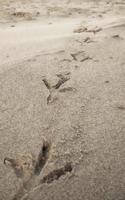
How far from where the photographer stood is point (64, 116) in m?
1.61

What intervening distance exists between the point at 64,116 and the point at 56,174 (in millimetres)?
387

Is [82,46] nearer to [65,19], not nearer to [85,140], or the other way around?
[85,140]

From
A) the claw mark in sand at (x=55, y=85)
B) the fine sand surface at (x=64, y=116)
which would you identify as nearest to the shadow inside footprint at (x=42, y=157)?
the fine sand surface at (x=64, y=116)

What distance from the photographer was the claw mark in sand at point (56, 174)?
50.8 inches

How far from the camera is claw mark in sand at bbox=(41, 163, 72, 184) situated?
1290 mm

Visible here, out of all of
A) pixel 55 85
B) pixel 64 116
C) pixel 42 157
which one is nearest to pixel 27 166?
pixel 42 157

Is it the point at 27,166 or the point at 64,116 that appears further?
the point at 64,116

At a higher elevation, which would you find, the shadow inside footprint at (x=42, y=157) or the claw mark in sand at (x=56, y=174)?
the shadow inside footprint at (x=42, y=157)

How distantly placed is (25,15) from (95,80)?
7.04 ft

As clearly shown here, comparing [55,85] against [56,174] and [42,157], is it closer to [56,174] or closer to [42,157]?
[42,157]

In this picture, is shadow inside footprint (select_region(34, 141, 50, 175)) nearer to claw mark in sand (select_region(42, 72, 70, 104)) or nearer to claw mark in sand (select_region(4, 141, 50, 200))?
claw mark in sand (select_region(4, 141, 50, 200))

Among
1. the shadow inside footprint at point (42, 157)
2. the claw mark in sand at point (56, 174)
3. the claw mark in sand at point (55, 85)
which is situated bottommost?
the claw mark in sand at point (56, 174)

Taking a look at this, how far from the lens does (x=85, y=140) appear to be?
1460mm

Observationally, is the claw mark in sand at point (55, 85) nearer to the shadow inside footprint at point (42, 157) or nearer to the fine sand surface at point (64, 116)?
the fine sand surface at point (64, 116)
